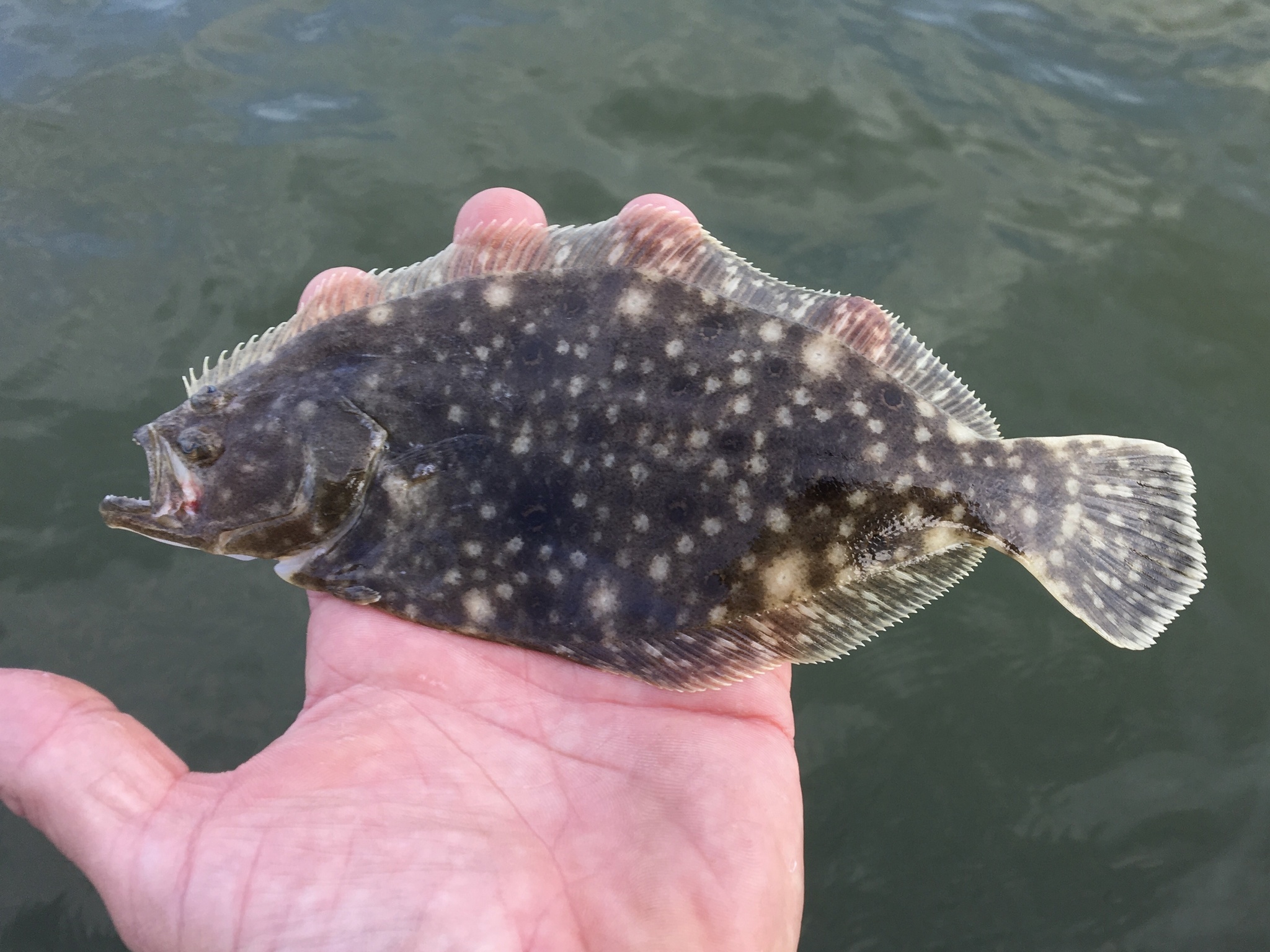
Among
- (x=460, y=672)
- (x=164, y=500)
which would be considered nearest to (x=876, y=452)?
(x=460, y=672)

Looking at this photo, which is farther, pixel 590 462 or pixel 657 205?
pixel 657 205

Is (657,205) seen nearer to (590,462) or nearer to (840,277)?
(590,462)

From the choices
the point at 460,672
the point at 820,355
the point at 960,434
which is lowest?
the point at 460,672

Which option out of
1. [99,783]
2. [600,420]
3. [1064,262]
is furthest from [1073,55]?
[99,783]

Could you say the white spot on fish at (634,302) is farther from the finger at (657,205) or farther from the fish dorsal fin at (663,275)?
the finger at (657,205)

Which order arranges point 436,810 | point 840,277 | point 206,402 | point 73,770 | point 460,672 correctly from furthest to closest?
point 840,277, point 206,402, point 460,672, point 436,810, point 73,770

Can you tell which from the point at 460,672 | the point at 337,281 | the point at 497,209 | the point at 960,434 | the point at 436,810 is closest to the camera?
the point at 436,810

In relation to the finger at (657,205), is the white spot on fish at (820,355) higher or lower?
lower

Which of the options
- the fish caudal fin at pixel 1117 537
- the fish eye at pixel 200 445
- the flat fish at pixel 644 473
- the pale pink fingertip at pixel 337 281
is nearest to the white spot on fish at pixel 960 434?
the flat fish at pixel 644 473
